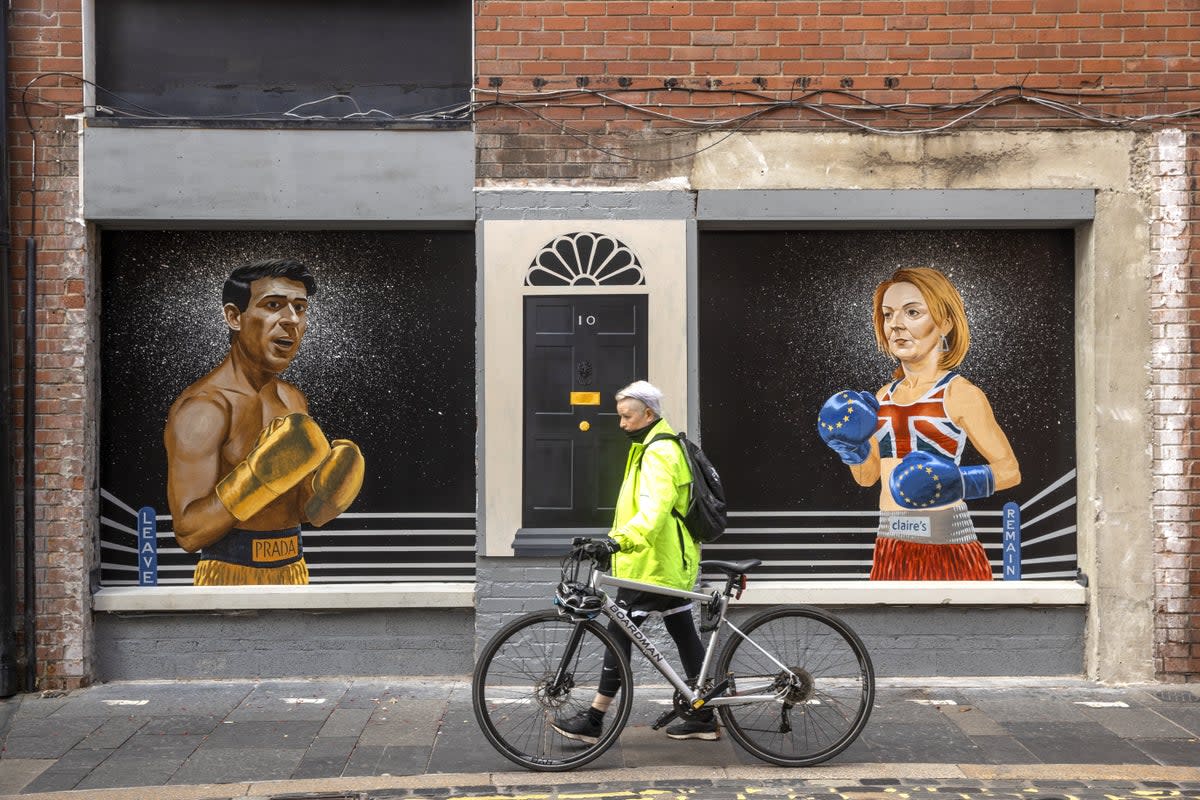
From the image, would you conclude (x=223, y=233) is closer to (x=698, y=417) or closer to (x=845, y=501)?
(x=698, y=417)

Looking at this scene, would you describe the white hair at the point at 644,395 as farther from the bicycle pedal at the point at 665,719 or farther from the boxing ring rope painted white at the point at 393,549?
the boxing ring rope painted white at the point at 393,549

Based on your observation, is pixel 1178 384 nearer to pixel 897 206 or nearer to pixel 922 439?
pixel 922 439

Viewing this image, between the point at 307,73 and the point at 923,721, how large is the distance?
5.44m

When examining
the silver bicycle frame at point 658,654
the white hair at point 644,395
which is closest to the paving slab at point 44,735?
the silver bicycle frame at point 658,654

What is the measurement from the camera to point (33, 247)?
711 centimetres

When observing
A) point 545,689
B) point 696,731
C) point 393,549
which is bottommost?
point 696,731

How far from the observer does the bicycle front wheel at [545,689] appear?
5.48 metres

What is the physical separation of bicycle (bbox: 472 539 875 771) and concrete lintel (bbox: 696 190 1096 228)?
255 cm

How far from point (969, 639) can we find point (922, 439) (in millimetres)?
1302

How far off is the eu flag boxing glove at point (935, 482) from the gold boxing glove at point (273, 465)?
12.3 ft

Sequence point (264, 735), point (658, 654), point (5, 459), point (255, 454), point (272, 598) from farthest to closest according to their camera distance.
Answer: point (255, 454)
point (272, 598)
point (5, 459)
point (264, 735)
point (658, 654)

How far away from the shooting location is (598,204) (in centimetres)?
727

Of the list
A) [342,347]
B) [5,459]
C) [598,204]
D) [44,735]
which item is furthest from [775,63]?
[44,735]

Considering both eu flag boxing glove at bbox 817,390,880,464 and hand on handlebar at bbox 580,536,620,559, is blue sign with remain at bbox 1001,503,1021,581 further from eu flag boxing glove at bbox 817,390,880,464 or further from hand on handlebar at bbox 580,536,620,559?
hand on handlebar at bbox 580,536,620,559
